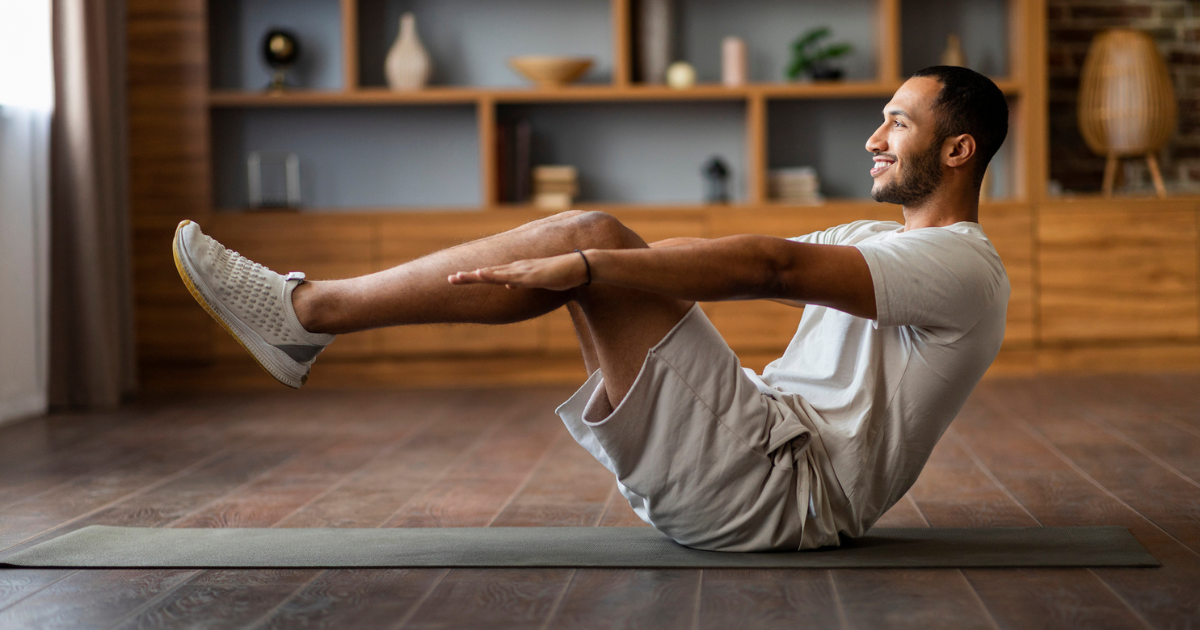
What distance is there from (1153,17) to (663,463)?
402 cm

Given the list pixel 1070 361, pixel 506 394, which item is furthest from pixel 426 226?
pixel 1070 361

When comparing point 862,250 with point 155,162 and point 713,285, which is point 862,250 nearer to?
point 713,285

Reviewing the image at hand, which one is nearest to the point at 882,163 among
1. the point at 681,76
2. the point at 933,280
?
the point at 933,280

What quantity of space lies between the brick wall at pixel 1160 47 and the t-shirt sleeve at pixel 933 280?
11.4 ft

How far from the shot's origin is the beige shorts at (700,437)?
154cm

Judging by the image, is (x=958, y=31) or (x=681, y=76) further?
(x=958, y=31)

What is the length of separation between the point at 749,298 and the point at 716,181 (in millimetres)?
3197

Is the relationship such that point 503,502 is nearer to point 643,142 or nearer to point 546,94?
point 546,94

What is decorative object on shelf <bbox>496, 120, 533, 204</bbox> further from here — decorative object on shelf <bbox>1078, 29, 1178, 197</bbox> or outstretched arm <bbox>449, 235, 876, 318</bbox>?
outstretched arm <bbox>449, 235, 876, 318</bbox>

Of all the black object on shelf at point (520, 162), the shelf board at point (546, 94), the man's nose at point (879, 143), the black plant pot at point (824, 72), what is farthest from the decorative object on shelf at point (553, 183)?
the man's nose at point (879, 143)

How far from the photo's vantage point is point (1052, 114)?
4613mm

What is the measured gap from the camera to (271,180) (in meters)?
4.45

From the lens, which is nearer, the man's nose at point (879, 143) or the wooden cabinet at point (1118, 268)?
the man's nose at point (879, 143)

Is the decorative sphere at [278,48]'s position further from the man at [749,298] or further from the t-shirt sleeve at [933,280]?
the t-shirt sleeve at [933,280]
